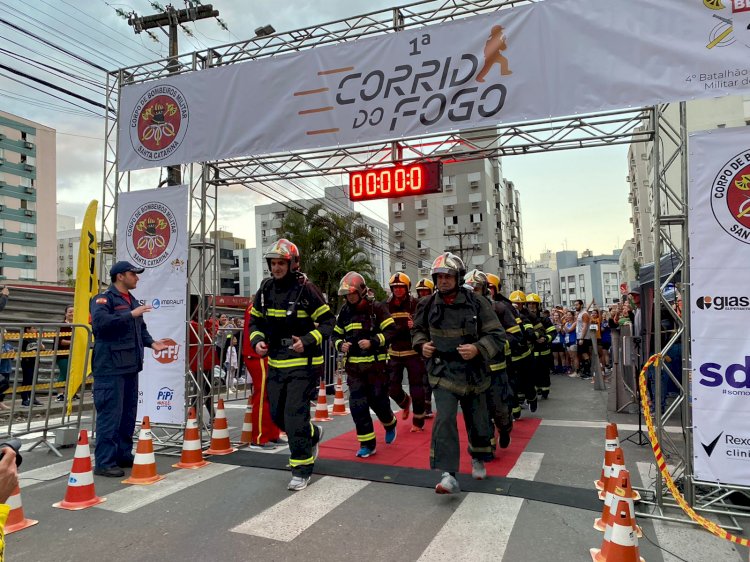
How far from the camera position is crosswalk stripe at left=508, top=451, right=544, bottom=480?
5.49m

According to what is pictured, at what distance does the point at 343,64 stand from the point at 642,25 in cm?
338

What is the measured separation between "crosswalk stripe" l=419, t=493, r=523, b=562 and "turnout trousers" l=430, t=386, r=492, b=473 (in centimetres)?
40

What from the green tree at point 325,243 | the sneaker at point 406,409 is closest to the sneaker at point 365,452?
the sneaker at point 406,409

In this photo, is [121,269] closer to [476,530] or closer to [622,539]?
[476,530]

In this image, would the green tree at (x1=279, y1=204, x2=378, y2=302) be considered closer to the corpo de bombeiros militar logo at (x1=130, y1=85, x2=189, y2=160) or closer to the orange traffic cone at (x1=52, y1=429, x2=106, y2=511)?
the corpo de bombeiros militar logo at (x1=130, y1=85, x2=189, y2=160)

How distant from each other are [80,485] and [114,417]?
3.76 ft

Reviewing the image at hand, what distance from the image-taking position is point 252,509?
15.1 ft

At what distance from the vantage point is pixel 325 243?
31.4 metres

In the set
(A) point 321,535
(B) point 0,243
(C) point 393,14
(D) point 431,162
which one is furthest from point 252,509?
(B) point 0,243

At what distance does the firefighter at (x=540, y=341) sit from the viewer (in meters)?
9.87

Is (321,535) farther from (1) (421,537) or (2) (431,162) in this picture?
(2) (431,162)

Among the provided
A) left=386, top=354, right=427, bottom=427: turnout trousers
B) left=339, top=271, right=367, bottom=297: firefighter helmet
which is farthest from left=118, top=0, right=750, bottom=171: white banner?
left=386, top=354, right=427, bottom=427: turnout trousers

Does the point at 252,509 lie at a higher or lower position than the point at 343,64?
lower

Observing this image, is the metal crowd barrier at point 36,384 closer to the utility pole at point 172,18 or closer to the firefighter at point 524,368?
the firefighter at point 524,368
